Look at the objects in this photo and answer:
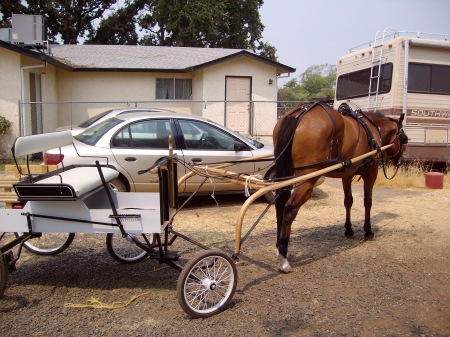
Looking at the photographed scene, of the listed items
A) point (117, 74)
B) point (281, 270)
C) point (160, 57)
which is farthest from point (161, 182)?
point (160, 57)

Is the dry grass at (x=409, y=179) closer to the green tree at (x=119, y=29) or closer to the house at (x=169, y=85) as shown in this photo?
the house at (x=169, y=85)

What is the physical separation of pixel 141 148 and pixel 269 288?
3.64 m

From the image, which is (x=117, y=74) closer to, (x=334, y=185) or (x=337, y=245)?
(x=334, y=185)

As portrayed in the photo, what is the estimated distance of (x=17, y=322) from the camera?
3641 mm

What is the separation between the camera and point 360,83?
12414mm

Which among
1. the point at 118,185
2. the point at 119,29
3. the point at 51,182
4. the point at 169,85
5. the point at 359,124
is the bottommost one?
the point at 118,185

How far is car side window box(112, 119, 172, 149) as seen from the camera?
7.18m

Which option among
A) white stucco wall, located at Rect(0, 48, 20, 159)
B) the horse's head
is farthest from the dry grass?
white stucco wall, located at Rect(0, 48, 20, 159)

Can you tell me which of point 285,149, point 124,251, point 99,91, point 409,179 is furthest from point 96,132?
point 99,91

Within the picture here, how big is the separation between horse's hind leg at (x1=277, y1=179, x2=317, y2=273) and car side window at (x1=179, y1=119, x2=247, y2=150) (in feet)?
9.41

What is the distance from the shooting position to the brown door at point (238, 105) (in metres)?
18.3

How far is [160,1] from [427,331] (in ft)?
95.9

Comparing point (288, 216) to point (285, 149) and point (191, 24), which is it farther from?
point (191, 24)

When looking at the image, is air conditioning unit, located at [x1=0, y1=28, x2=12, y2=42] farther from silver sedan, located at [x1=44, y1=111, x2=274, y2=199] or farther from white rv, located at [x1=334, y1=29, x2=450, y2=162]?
white rv, located at [x1=334, y1=29, x2=450, y2=162]
